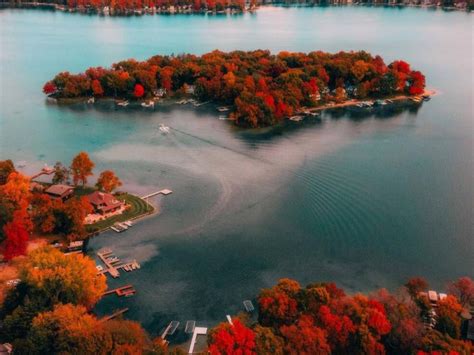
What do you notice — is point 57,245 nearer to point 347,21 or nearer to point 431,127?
point 431,127

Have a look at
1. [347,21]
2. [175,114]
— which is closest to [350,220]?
[175,114]

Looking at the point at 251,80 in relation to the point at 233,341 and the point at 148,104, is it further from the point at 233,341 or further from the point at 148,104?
the point at 233,341

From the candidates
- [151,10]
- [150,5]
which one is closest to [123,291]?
[151,10]

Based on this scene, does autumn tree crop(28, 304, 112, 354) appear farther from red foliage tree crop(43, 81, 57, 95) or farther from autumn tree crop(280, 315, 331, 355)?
red foliage tree crop(43, 81, 57, 95)

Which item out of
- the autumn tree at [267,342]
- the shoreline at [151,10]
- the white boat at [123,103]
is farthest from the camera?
the shoreline at [151,10]

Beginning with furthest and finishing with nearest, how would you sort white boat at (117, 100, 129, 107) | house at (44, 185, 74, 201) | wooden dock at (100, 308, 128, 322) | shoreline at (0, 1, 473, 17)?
shoreline at (0, 1, 473, 17) → white boat at (117, 100, 129, 107) → house at (44, 185, 74, 201) → wooden dock at (100, 308, 128, 322)

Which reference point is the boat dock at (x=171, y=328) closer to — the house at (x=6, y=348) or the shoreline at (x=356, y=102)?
the house at (x=6, y=348)

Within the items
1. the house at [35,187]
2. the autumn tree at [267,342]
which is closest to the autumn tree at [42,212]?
the house at [35,187]

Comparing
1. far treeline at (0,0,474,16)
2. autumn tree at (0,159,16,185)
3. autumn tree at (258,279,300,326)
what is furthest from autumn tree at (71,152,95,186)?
far treeline at (0,0,474,16)
